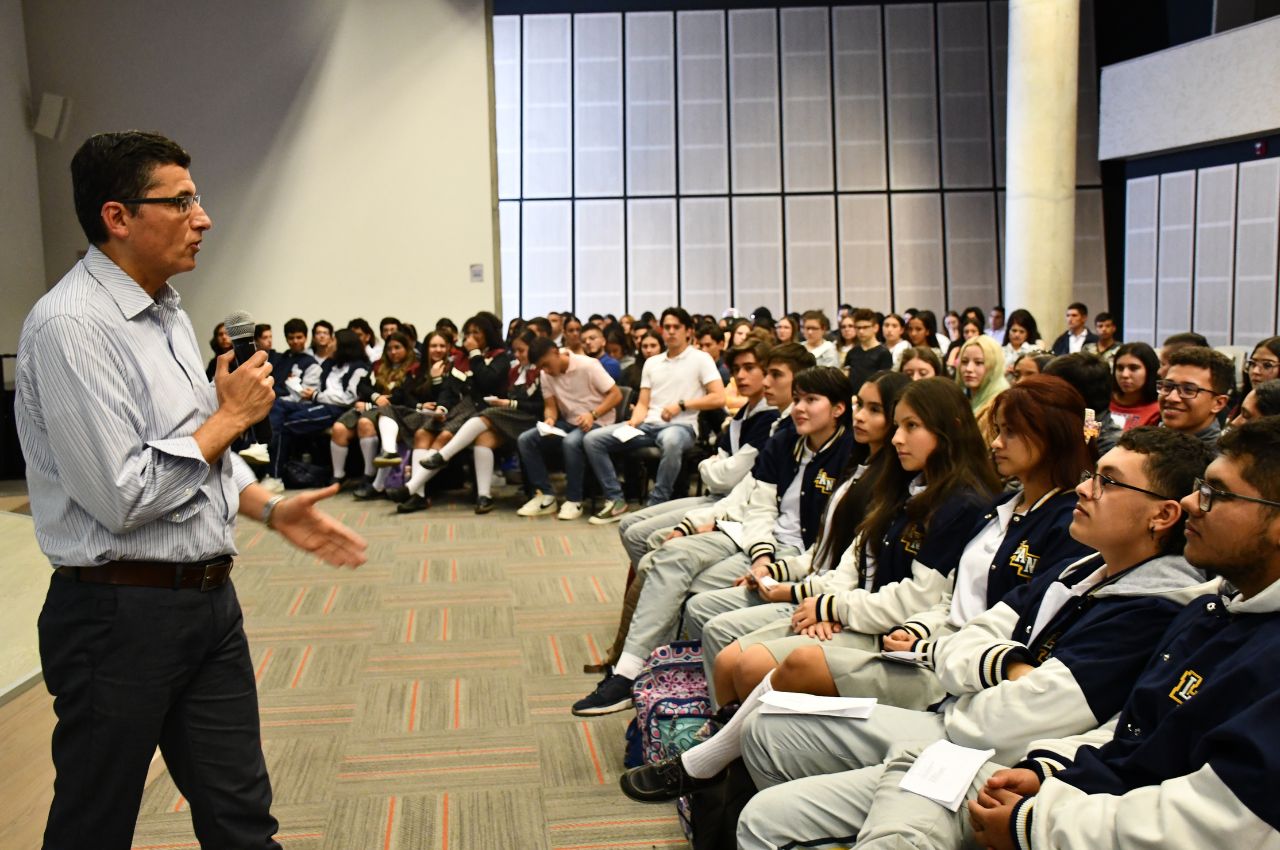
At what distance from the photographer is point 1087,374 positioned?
403 cm

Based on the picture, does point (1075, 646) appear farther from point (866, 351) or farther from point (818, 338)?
point (818, 338)

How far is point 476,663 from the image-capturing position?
4.65 meters

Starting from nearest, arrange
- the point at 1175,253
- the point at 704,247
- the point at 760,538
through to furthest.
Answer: the point at 760,538
the point at 1175,253
the point at 704,247

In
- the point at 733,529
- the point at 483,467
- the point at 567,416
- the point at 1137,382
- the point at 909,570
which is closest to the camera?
the point at 909,570

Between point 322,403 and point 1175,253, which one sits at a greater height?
point 1175,253

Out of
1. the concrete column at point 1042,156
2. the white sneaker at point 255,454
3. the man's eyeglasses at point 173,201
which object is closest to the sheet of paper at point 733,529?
the man's eyeglasses at point 173,201

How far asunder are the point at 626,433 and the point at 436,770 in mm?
4410

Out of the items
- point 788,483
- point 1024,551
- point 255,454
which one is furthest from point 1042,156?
point 1024,551

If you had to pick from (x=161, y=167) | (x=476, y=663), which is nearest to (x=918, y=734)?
(x=161, y=167)

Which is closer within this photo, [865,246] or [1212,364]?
[1212,364]

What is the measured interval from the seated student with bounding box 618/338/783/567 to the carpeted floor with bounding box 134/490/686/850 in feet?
1.64

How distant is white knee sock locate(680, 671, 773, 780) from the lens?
279 cm

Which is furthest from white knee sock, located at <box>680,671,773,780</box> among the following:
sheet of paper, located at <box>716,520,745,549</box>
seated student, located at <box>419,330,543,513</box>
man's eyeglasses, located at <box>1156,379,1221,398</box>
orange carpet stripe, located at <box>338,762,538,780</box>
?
seated student, located at <box>419,330,543,513</box>

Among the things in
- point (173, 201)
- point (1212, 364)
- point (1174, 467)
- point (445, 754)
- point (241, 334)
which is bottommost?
point (445, 754)
